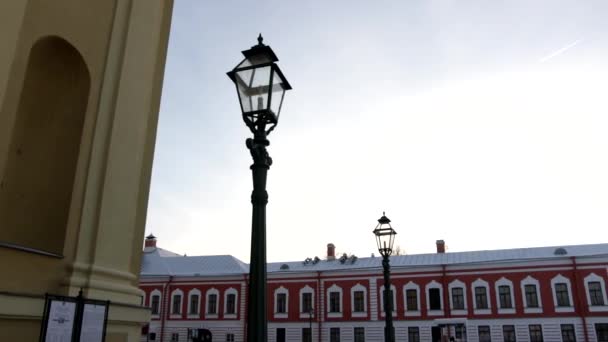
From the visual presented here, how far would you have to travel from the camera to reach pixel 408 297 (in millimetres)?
36375

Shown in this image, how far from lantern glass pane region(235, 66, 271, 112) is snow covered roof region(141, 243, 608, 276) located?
3345cm

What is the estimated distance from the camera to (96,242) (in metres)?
5.03

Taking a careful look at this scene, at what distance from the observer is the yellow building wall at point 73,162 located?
4.50 m

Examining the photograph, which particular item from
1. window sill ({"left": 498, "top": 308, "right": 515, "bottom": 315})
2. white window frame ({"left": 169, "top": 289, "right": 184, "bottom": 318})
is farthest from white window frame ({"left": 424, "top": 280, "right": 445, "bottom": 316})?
white window frame ({"left": 169, "top": 289, "right": 184, "bottom": 318})

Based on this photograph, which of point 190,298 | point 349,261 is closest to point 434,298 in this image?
point 349,261

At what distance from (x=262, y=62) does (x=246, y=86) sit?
258 millimetres

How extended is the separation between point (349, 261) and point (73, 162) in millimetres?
36651

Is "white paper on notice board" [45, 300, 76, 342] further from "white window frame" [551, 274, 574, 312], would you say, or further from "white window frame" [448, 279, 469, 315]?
"white window frame" [551, 274, 574, 312]

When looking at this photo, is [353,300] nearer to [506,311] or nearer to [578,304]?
[506,311]

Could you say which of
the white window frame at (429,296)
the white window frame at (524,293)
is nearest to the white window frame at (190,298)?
the white window frame at (429,296)

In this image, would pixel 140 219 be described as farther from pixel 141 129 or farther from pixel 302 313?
pixel 302 313

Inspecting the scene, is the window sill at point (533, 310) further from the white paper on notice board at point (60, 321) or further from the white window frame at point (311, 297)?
the white paper on notice board at point (60, 321)

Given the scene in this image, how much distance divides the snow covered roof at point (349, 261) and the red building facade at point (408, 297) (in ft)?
0.27

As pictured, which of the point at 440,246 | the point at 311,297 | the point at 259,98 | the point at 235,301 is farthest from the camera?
the point at 440,246
